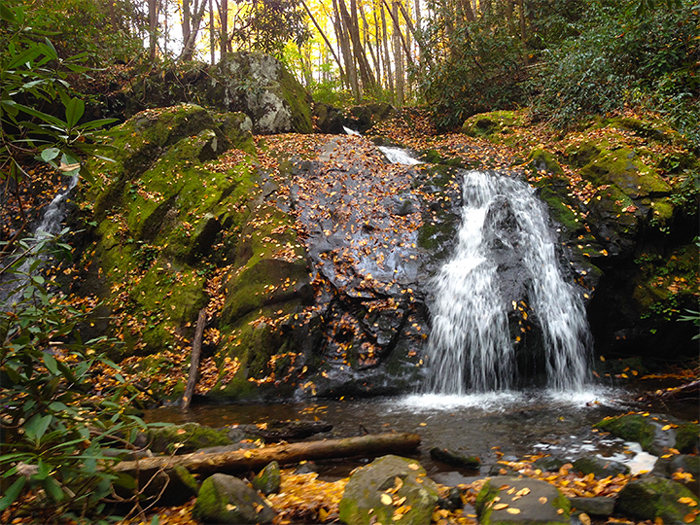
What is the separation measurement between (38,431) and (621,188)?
27.8ft

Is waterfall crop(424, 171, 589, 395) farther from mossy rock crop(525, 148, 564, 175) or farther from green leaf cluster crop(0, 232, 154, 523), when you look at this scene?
green leaf cluster crop(0, 232, 154, 523)

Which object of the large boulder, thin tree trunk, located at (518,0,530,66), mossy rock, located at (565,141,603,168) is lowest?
mossy rock, located at (565,141,603,168)

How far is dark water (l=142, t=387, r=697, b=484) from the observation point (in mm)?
4074

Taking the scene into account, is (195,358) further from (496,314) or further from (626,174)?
(626,174)

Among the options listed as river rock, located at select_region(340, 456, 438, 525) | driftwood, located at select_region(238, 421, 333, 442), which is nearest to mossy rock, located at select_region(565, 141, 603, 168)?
driftwood, located at select_region(238, 421, 333, 442)

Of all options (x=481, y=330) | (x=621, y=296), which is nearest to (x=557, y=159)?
(x=621, y=296)

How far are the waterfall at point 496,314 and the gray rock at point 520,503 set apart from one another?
10.6 ft

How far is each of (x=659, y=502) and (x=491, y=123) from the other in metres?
11.4

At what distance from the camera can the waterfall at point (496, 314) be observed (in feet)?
20.2

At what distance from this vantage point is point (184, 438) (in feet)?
12.7

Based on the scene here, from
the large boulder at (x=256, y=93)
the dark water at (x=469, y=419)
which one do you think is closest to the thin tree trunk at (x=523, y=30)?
the large boulder at (x=256, y=93)

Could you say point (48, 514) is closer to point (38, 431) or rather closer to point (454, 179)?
point (38, 431)

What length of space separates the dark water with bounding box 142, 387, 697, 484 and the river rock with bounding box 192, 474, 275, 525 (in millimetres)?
1048

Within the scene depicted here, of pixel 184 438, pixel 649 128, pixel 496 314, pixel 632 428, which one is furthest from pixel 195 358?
pixel 649 128
